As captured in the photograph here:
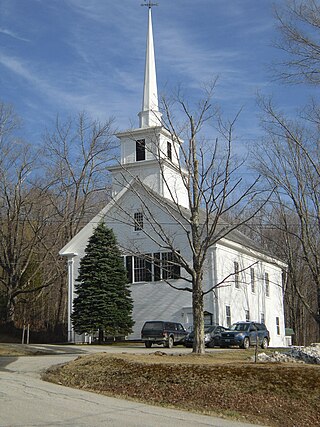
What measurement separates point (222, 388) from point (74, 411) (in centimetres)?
351

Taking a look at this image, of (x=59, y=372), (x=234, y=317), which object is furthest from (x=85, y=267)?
(x=59, y=372)

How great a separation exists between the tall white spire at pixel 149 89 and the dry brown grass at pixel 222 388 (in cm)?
2909

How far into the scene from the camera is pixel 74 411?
35.1ft

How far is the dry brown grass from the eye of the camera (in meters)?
11.7

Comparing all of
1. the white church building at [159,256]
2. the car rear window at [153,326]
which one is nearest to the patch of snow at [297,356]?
the car rear window at [153,326]

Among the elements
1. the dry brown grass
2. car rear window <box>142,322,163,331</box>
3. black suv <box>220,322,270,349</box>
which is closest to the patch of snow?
the dry brown grass

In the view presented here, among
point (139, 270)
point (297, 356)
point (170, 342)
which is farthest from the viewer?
point (139, 270)

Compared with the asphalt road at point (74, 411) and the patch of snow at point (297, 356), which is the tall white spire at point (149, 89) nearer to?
the patch of snow at point (297, 356)

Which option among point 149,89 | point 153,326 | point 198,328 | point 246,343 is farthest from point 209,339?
point 149,89

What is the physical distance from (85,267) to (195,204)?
635 inches

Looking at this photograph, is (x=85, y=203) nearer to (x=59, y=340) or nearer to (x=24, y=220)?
(x=24, y=220)

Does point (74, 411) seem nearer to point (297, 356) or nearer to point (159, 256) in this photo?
point (297, 356)

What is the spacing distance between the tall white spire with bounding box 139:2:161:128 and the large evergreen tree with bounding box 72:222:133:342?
32.2 feet

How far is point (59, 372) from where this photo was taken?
16.1 meters
